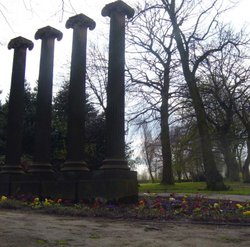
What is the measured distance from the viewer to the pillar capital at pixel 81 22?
16172 millimetres

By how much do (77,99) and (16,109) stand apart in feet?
13.9

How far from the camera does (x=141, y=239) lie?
6.78 m

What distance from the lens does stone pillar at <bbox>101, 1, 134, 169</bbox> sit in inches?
539

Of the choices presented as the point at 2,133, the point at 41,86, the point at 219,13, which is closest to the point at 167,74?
the point at 219,13

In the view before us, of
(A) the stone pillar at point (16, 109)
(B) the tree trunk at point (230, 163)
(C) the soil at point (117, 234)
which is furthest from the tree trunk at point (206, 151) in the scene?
(C) the soil at point (117, 234)

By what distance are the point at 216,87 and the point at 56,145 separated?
12.1 metres

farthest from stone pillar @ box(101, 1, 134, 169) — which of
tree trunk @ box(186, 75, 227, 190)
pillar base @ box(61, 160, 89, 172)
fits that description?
tree trunk @ box(186, 75, 227, 190)

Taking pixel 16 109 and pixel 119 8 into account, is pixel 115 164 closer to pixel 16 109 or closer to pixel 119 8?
pixel 119 8

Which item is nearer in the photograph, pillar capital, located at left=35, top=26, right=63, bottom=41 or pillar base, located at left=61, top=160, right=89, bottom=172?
pillar base, located at left=61, top=160, right=89, bottom=172

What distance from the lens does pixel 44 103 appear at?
56.2ft

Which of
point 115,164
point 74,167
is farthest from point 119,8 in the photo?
point 74,167

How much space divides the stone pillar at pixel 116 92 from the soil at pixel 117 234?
471 cm

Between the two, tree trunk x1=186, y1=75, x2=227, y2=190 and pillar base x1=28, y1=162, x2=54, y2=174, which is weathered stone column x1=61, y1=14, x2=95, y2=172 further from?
tree trunk x1=186, y1=75, x2=227, y2=190

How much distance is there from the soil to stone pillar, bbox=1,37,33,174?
9404 mm
